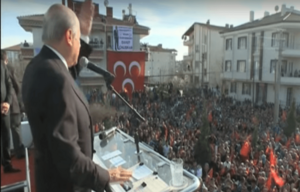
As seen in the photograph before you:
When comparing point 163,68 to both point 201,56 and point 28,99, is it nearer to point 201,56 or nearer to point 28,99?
point 201,56

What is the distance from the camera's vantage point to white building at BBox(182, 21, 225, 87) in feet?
58.4

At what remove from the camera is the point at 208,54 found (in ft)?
59.5

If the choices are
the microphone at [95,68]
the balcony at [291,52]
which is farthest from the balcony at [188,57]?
the microphone at [95,68]

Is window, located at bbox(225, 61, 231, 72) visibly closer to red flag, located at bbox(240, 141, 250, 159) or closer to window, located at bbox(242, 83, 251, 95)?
window, located at bbox(242, 83, 251, 95)

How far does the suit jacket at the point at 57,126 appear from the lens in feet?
2.31

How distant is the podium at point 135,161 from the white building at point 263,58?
12647mm

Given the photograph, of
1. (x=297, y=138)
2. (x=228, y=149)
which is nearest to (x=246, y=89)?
(x=297, y=138)

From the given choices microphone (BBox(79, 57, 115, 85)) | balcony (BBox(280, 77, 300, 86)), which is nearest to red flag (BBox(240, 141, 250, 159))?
microphone (BBox(79, 57, 115, 85))

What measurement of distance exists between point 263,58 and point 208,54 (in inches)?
179

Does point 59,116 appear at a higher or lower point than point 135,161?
higher

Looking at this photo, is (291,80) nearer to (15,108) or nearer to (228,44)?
(228,44)

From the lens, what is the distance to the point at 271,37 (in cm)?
1368

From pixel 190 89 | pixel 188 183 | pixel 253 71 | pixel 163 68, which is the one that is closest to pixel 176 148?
pixel 188 183

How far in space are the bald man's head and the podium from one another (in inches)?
21.8
